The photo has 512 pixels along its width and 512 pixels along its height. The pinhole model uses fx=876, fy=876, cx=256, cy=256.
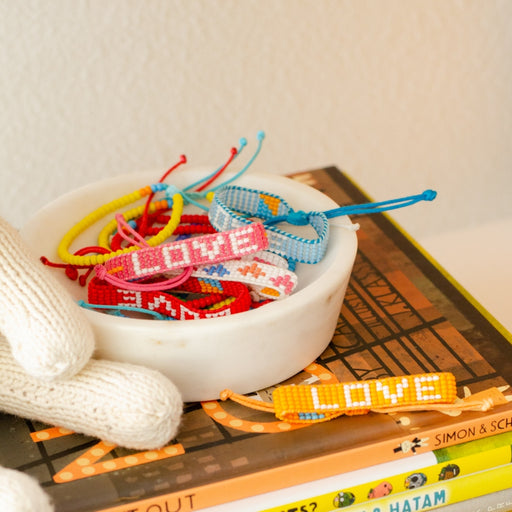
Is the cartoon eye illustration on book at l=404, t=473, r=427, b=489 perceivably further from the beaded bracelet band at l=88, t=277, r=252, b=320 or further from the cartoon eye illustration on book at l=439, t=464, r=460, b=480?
the beaded bracelet band at l=88, t=277, r=252, b=320

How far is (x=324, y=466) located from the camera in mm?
519

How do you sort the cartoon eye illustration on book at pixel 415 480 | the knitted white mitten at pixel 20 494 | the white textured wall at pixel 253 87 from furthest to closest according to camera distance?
1. the white textured wall at pixel 253 87
2. the cartoon eye illustration on book at pixel 415 480
3. the knitted white mitten at pixel 20 494

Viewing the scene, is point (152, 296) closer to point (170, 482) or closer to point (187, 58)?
point (170, 482)

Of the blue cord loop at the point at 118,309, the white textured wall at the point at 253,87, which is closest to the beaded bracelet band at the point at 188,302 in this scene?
the blue cord loop at the point at 118,309

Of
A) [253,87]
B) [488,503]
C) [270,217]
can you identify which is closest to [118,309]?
[270,217]

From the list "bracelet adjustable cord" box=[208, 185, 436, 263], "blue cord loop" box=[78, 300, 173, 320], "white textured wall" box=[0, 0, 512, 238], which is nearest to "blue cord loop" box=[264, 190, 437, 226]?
"bracelet adjustable cord" box=[208, 185, 436, 263]

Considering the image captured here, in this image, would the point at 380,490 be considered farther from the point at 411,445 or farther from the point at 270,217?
the point at 270,217

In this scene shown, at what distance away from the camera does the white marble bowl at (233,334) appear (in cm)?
51

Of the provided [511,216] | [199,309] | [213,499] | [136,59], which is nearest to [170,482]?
[213,499]

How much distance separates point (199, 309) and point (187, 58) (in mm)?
458

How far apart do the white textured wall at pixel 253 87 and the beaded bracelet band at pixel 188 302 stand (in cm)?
42

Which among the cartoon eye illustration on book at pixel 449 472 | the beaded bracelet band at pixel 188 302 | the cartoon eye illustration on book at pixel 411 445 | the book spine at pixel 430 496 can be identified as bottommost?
the book spine at pixel 430 496

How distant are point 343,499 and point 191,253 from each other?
0.18 m

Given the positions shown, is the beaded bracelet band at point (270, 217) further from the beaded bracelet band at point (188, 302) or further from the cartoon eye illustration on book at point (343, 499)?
the cartoon eye illustration on book at point (343, 499)
